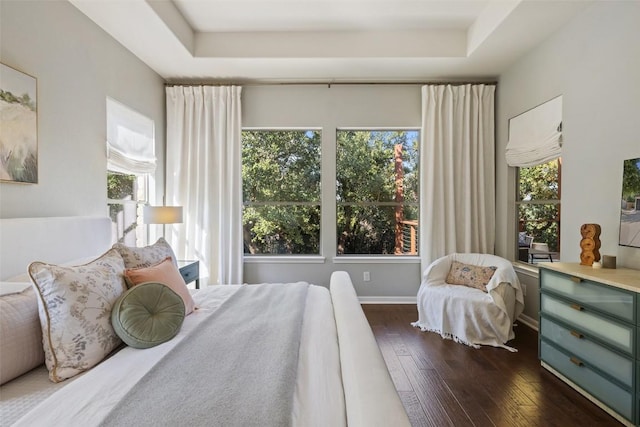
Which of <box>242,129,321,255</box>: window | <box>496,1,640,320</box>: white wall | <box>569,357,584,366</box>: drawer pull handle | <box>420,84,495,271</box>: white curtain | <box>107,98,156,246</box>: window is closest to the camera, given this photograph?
<box>569,357,584,366</box>: drawer pull handle

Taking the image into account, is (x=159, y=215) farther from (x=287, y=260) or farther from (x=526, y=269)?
(x=526, y=269)

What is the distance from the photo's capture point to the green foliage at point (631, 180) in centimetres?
201

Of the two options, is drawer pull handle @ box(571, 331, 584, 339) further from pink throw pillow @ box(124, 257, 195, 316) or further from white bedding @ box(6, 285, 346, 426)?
pink throw pillow @ box(124, 257, 195, 316)

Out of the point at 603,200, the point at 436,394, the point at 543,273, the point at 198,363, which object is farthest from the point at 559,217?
the point at 198,363

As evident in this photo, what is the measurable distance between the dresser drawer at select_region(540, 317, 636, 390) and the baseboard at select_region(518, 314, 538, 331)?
2.93 ft

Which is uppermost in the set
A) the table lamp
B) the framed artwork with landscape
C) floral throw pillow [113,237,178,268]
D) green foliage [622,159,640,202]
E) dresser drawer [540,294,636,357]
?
the framed artwork with landscape

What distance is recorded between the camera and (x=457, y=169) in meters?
3.78

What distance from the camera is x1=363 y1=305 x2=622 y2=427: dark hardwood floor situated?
1816mm

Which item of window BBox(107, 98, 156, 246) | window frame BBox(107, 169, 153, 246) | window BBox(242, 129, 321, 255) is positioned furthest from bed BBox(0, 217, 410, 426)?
window BBox(242, 129, 321, 255)

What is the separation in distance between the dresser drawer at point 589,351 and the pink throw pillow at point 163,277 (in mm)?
2445

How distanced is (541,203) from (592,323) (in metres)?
1.61

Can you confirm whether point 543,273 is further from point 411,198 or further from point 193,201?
point 193,201

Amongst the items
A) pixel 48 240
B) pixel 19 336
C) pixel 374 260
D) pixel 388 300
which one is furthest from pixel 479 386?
pixel 48 240

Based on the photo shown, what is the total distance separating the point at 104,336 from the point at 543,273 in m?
2.82
